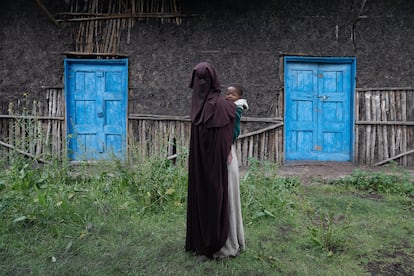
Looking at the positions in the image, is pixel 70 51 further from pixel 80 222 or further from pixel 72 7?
pixel 80 222

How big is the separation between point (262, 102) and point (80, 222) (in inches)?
163

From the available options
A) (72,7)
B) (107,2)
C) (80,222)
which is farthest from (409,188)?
(72,7)

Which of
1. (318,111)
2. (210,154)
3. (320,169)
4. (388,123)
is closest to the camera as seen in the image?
(210,154)

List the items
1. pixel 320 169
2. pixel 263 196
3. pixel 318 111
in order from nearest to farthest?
pixel 263 196 → pixel 320 169 → pixel 318 111

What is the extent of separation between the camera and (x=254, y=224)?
402cm

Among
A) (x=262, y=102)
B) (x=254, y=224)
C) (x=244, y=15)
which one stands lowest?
(x=254, y=224)

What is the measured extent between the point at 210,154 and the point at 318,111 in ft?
14.7

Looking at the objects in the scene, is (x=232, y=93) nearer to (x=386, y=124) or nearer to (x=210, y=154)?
(x=210, y=154)

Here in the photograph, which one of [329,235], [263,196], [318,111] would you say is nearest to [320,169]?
[318,111]

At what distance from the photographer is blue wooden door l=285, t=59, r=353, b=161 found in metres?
6.87

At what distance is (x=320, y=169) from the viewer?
21.7ft

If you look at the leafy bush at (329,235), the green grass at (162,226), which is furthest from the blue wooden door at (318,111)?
the leafy bush at (329,235)

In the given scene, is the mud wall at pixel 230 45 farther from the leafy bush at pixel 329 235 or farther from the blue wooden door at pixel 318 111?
the leafy bush at pixel 329 235

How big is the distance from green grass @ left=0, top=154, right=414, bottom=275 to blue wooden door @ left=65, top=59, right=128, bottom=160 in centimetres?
198
